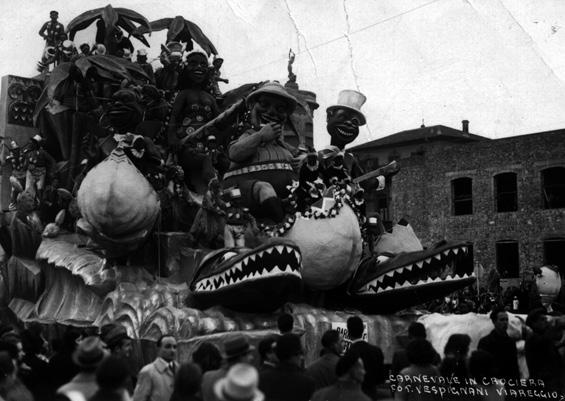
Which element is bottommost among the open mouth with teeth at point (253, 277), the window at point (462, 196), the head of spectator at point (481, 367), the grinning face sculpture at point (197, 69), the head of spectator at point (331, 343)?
the head of spectator at point (481, 367)

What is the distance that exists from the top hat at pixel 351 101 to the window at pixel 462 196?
23772mm

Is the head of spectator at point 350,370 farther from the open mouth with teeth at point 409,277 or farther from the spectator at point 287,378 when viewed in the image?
the open mouth with teeth at point 409,277

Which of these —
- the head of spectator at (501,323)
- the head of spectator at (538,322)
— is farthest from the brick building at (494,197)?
the head of spectator at (501,323)

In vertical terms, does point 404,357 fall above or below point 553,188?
below

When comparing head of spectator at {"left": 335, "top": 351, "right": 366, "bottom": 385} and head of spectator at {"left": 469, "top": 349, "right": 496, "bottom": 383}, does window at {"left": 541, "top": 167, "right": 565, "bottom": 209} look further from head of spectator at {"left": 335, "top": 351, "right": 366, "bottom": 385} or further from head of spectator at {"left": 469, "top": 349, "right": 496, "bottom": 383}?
head of spectator at {"left": 335, "top": 351, "right": 366, "bottom": 385}

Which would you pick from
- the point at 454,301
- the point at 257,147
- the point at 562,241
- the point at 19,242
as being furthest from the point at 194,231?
the point at 562,241

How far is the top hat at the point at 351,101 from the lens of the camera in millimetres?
9438

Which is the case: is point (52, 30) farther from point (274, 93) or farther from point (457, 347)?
point (457, 347)

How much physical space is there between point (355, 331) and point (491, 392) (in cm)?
108

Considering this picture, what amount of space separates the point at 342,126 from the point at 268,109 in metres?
0.86

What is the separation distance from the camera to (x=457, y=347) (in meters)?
5.84

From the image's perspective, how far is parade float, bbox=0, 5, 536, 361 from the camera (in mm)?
8055

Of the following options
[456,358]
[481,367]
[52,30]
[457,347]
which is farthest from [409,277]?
[52,30]

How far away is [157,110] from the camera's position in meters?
9.74
